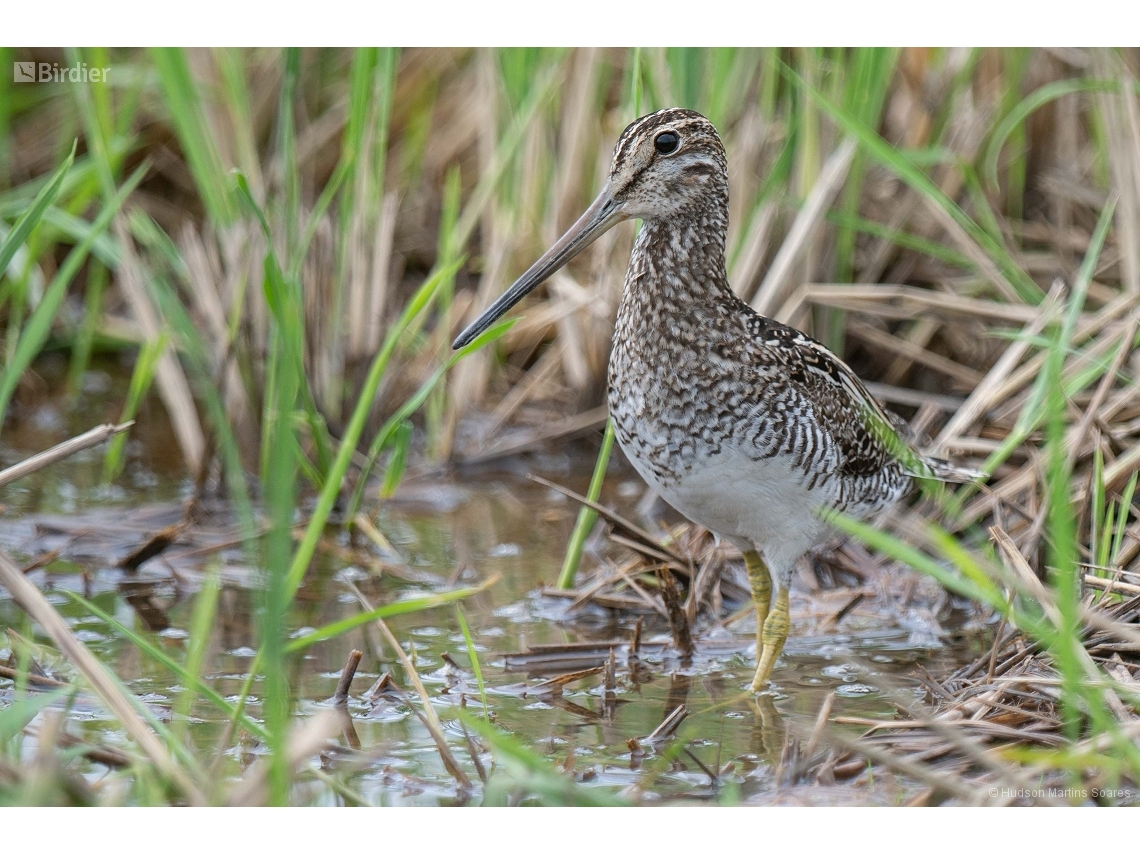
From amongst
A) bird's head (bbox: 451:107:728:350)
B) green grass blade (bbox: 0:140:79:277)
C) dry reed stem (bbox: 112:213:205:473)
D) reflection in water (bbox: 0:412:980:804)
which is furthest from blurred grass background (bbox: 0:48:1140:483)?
green grass blade (bbox: 0:140:79:277)

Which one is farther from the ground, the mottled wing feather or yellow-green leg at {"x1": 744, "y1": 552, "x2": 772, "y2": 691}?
the mottled wing feather

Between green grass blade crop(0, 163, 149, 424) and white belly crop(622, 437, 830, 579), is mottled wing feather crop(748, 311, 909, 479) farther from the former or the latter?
green grass blade crop(0, 163, 149, 424)

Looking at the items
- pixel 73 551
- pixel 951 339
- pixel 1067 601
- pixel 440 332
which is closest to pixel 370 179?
pixel 440 332

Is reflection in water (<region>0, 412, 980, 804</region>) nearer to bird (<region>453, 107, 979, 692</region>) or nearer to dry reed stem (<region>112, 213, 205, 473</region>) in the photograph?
dry reed stem (<region>112, 213, 205, 473</region>)

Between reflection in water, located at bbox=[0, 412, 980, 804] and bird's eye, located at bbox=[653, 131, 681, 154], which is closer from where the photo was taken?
reflection in water, located at bbox=[0, 412, 980, 804]

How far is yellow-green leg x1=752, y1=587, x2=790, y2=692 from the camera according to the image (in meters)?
4.00

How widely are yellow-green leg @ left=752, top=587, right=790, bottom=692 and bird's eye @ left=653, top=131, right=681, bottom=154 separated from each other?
133 centimetres

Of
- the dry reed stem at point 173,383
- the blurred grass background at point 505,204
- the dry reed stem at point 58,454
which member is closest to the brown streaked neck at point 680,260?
the blurred grass background at point 505,204

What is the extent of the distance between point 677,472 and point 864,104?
2167 mm

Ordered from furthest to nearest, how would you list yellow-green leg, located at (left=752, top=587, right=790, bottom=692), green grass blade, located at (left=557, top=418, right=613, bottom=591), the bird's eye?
green grass blade, located at (left=557, top=418, right=613, bottom=591) → yellow-green leg, located at (left=752, top=587, right=790, bottom=692) → the bird's eye

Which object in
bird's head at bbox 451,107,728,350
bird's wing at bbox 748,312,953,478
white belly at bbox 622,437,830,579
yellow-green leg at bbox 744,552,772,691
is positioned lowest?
yellow-green leg at bbox 744,552,772,691

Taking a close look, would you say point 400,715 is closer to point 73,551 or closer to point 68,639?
point 68,639

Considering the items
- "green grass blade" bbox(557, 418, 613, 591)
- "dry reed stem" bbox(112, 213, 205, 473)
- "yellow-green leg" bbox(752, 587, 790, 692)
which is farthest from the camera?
"dry reed stem" bbox(112, 213, 205, 473)

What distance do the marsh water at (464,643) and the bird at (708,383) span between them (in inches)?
14.2
